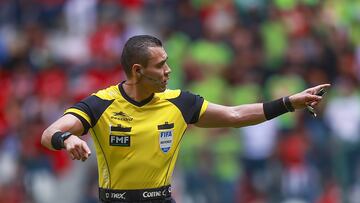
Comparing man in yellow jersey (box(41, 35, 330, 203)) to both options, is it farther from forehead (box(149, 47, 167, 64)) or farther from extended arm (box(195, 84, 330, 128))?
extended arm (box(195, 84, 330, 128))

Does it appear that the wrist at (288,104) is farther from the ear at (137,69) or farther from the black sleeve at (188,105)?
the ear at (137,69)

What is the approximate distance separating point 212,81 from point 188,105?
24.9 feet

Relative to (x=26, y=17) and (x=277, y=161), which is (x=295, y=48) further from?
(x=26, y=17)

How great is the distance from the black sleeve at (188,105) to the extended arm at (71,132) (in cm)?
83

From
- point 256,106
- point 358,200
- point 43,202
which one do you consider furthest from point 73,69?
point 256,106

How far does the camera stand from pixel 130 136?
852cm

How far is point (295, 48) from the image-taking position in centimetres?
1681

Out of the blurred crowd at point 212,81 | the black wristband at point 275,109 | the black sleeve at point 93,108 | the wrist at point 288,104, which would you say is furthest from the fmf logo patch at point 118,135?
the blurred crowd at point 212,81

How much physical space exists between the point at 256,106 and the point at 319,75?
737cm

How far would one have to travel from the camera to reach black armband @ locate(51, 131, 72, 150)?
7.96 metres

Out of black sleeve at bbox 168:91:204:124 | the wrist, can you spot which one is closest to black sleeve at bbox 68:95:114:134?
black sleeve at bbox 168:91:204:124

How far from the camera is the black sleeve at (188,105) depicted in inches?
345

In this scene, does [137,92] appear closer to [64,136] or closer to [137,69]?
[137,69]

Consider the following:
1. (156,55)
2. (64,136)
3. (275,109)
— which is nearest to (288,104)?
(275,109)
